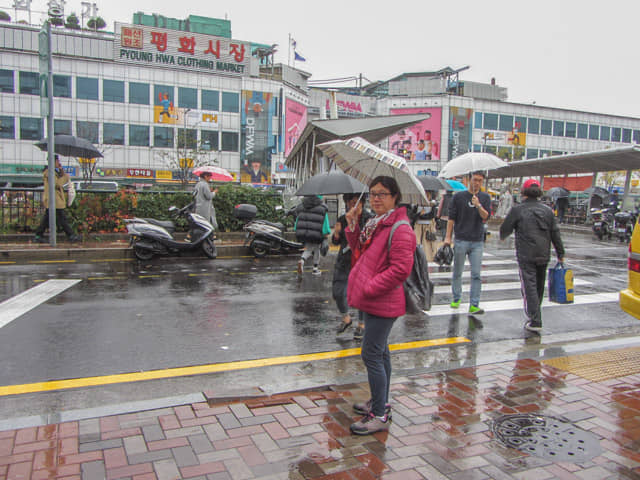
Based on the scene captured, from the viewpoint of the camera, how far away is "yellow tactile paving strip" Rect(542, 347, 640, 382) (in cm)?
470

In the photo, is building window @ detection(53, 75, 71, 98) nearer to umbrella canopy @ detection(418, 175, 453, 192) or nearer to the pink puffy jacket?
umbrella canopy @ detection(418, 175, 453, 192)

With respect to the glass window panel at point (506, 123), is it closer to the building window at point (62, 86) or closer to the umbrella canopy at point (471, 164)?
the building window at point (62, 86)

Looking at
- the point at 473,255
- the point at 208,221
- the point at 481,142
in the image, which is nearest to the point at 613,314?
the point at 473,255

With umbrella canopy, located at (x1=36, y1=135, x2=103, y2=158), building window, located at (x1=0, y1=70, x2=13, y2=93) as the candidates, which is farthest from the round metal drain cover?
building window, located at (x1=0, y1=70, x2=13, y2=93)

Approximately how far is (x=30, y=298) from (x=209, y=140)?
47078 millimetres

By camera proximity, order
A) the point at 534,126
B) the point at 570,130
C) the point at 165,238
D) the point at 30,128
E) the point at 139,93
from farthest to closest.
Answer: the point at 570,130, the point at 534,126, the point at 139,93, the point at 30,128, the point at 165,238

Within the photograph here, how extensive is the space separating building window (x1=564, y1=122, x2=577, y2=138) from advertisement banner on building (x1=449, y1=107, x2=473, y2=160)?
16.1m

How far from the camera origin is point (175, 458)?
→ 118 inches

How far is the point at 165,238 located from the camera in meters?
11.1

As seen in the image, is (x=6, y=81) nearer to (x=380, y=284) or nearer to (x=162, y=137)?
(x=162, y=137)

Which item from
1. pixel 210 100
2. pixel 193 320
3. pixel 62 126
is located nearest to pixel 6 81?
pixel 62 126

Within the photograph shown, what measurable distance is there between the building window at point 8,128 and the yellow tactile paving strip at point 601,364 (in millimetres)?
52523

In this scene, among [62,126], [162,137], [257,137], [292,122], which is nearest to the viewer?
[62,126]

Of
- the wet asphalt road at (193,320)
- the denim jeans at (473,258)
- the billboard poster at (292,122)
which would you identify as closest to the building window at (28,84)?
the billboard poster at (292,122)
